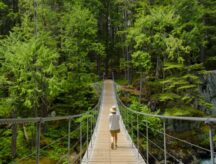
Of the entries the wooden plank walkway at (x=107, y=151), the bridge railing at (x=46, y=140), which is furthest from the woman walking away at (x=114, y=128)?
the bridge railing at (x=46, y=140)

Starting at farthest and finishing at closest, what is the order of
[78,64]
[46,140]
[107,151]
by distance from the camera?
1. [78,64]
2. [46,140]
3. [107,151]

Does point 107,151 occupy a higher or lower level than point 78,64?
lower

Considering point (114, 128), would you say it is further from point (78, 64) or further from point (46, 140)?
point (78, 64)

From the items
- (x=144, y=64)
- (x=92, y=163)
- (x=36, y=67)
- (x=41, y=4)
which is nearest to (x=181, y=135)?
(x=144, y=64)

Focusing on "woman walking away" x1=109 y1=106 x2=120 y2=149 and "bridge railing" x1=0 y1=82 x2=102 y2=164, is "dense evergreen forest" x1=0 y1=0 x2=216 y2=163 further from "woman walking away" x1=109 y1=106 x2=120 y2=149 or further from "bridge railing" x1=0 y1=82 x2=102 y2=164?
"woman walking away" x1=109 y1=106 x2=120 y2=149

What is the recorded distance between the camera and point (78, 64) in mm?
25688

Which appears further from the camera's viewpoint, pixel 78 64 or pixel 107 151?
pixel 78 64

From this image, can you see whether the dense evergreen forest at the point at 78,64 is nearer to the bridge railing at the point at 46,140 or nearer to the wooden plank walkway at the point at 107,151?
the bridge railing at the point at 46,140

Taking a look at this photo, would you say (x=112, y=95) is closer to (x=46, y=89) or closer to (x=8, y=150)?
(x=46, y=89)

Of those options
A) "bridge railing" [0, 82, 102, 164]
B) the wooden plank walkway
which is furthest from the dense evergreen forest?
the wooden plank walkway

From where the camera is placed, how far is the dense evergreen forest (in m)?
20.5

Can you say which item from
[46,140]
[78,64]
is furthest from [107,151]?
[78,64]

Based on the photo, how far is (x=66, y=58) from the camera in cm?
2712

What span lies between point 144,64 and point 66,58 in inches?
228
